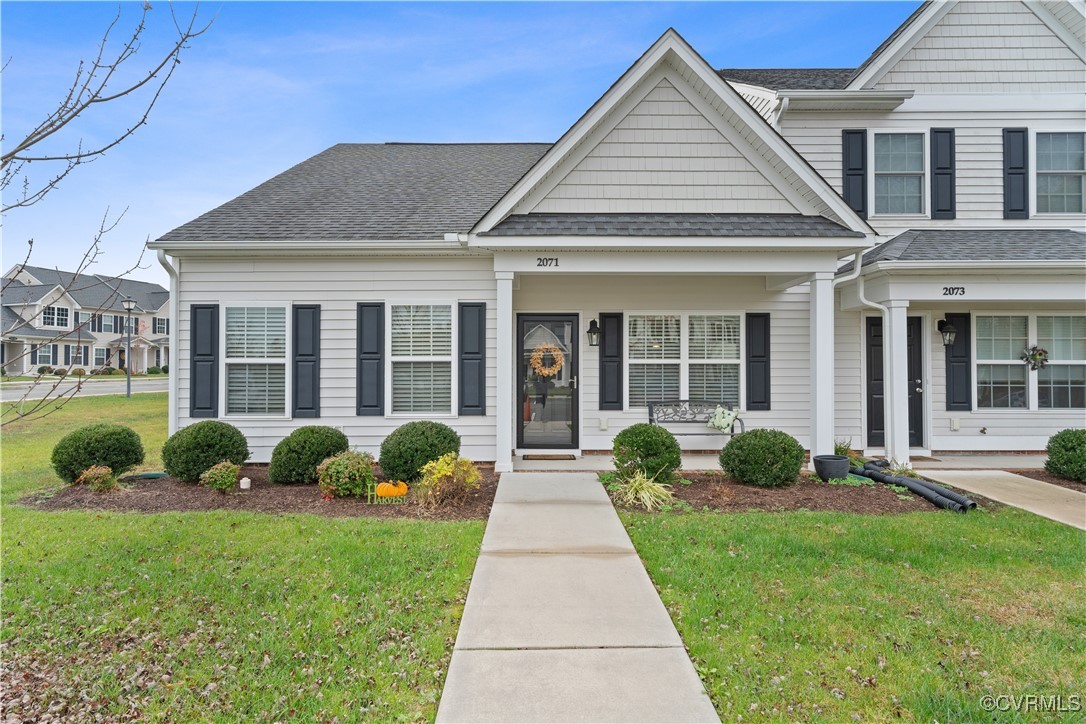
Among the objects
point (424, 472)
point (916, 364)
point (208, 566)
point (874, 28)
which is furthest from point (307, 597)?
point (874, 28)

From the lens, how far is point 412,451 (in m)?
6.97

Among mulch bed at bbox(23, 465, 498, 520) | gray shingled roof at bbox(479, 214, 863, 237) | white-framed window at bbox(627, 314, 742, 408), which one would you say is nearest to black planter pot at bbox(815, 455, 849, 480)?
white-framed window at bbox(627, 314, 742, 408)

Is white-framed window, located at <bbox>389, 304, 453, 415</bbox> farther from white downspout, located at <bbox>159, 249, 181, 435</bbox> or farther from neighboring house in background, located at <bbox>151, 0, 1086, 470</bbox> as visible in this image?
white downspout, located at <bbox>159, 249, 181, 435</bbox>

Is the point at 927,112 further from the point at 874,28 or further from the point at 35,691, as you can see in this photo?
the point at 35,691

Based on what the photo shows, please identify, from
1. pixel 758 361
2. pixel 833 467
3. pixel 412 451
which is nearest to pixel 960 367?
pixel 758 361

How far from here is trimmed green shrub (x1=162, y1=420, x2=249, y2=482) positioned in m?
7.07

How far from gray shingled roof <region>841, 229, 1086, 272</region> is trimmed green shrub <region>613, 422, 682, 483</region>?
14.4 ft

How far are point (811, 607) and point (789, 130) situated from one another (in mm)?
8512

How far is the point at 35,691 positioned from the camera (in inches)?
115

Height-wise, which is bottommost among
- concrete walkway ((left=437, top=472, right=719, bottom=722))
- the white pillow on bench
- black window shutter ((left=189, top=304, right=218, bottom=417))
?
concrete walkway ((left=437, top=472, right=719, bottom=722))

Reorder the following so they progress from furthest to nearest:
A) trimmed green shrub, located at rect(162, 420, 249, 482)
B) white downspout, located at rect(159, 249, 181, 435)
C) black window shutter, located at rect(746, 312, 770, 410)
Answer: black window shutter, located at rect(746, 312, 770, 410), white downspout, located at rect(159, 249, 181, 435), trimmed green shrub, located at rect(162, 420, 249, 482)

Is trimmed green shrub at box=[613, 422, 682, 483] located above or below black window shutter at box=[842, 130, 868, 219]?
below

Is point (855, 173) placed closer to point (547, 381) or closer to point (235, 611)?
point (547, 381)

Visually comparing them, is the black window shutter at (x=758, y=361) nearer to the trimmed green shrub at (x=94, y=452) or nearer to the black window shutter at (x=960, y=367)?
the black window shutter at (x=960, y=367)
